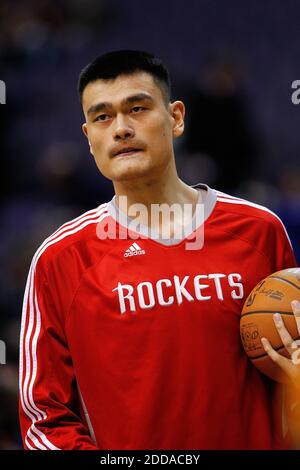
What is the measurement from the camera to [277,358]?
322 cm

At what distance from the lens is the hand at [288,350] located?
10.6 ft

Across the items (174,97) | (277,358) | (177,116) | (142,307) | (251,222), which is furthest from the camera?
(174,97)

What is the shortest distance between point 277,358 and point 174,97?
431 centimetres

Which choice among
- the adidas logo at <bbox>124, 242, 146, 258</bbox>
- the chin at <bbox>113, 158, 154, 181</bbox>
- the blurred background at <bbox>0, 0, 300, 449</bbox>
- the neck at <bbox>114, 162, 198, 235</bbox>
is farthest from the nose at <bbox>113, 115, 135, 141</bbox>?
the blurred background at <bbox>0, 0, 300, 449</bbox>

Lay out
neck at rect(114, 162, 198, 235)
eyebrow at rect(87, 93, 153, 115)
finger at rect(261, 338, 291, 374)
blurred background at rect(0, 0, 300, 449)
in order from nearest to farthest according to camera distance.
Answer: finger at rect(261, 338, 291, 374) → eyebrow at rect(87, 93, 153, 115) → neck at rect(114, 162, 198, 235) → blurred background at rect(0, 0, 300, 449)

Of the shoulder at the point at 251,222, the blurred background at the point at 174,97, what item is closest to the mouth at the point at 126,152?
the shoulder at the point at 251,222

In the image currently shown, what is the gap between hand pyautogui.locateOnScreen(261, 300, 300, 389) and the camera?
10.6ft

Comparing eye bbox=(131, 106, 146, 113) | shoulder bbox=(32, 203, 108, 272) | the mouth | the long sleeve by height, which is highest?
eye bbox=(131, 106, 146, 113)

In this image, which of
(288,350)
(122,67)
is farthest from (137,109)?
(288,350)

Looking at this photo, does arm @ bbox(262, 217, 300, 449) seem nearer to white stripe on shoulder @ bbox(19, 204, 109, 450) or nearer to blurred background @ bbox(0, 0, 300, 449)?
white stripe on shoulder @ bbox(19, 204, 109, 450)

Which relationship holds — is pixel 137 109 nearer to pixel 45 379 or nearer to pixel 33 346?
pixel 33 346

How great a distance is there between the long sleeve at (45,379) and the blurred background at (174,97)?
2.51 meters

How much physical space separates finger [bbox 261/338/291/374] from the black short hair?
43.9 inches

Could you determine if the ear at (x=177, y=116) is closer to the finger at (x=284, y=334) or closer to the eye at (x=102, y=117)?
the eye at (x=102, y=117)
